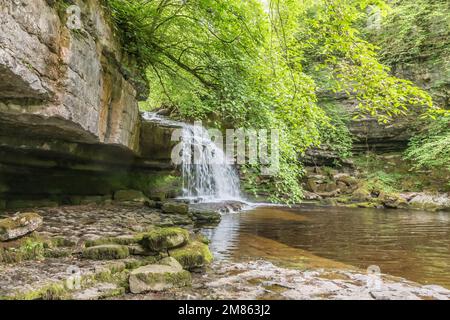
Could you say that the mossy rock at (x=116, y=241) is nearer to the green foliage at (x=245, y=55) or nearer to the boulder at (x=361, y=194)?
the green foliage at (x=245, y=55)

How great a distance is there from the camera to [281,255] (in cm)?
564

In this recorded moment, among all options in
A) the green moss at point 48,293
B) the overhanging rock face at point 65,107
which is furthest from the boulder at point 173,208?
the green moss at point 48,293

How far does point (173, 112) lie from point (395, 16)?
1642 centimetres

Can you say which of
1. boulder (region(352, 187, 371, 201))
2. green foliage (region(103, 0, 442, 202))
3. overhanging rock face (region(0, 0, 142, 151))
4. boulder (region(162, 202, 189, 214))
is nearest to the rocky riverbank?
overhanging rock face (region(0, 0, 142, 151))

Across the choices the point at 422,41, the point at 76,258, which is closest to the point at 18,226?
the point at 76,258

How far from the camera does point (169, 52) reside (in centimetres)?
775

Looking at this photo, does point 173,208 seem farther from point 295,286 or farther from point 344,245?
point 295,286

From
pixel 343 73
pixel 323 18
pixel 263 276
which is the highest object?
pixel 323 18

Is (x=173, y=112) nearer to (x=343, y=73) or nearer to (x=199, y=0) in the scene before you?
(x=199, y=0)

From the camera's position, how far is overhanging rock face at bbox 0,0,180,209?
12.2 feet

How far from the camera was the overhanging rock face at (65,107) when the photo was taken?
3.72m

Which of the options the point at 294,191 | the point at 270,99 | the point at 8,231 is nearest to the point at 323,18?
the point at 270,99
